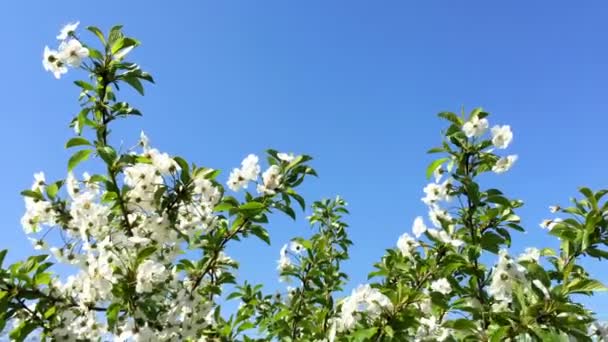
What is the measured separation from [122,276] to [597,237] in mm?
3312

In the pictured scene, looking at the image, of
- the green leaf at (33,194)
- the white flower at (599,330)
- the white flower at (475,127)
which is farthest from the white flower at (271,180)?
the white flower at (599,330)

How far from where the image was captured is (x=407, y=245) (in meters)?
4.65

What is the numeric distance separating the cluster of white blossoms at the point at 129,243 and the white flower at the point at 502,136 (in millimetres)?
2126

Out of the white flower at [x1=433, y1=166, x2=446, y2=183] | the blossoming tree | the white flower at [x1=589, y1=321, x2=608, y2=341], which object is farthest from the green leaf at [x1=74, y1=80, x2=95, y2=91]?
the white flower at [x1=589, y1=321, x2=608, y2=341]

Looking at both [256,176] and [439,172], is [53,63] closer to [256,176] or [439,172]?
[256,176]

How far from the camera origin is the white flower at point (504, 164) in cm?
416

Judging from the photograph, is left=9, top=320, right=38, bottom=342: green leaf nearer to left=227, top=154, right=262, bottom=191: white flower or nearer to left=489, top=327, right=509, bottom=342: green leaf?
left=227, top=154, right=262, bottom=191: white flower

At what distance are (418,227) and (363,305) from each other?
4.17 ft

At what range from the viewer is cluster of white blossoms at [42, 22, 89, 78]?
357 centimetres

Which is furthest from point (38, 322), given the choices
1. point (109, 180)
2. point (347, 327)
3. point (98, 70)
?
point (347, 327)

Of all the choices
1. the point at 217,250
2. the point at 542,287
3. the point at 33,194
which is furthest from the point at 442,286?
the point at 33,194

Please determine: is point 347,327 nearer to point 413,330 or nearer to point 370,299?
point 370,299

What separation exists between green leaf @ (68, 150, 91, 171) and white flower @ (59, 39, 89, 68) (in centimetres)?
60

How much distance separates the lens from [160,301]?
3621mm
